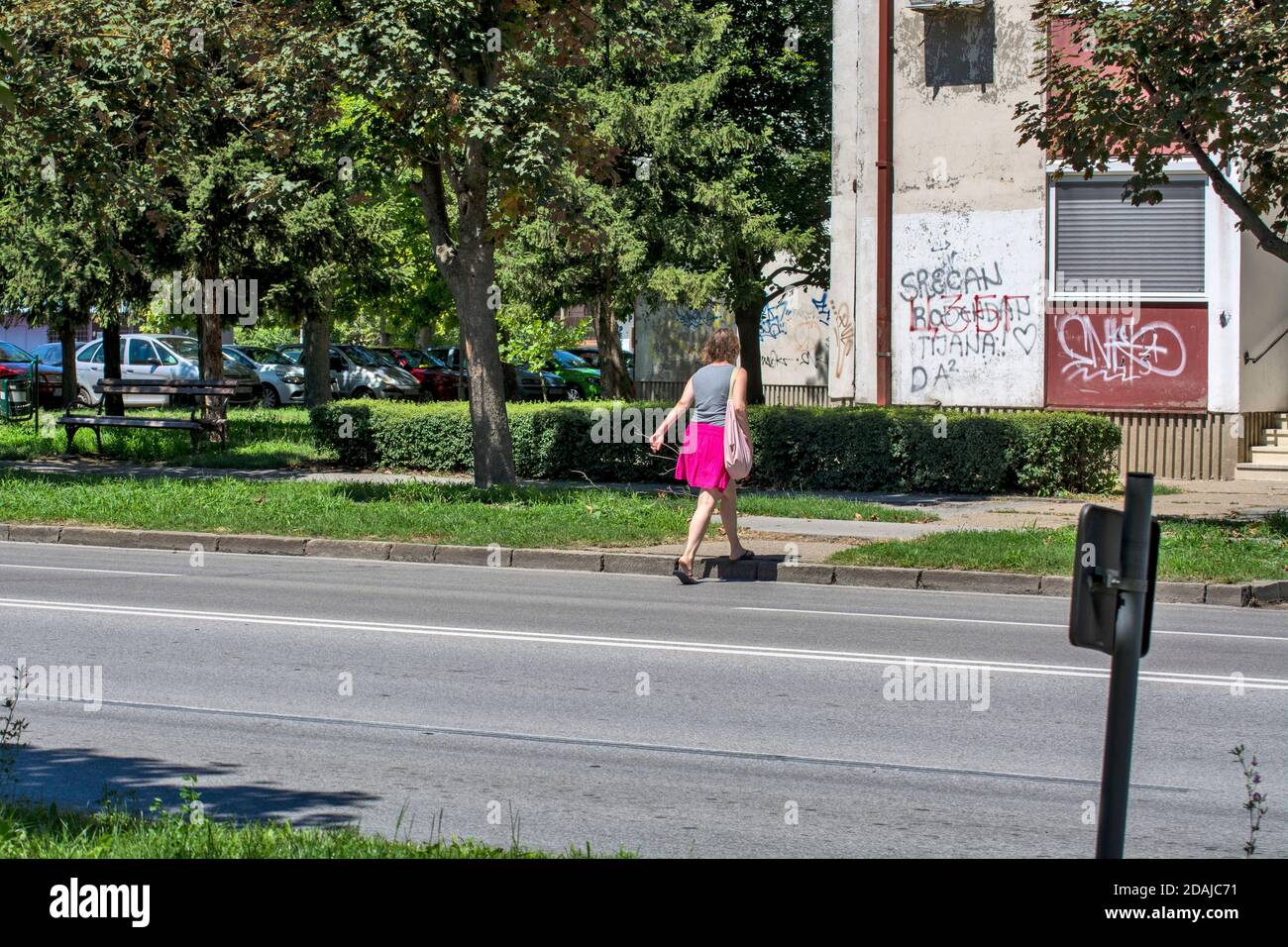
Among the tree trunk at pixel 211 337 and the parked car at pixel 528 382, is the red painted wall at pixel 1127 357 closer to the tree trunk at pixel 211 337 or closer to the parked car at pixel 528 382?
the tree trunk at pixel 211 337

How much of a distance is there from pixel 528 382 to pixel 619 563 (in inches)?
1161

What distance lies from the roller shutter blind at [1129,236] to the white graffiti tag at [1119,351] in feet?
1.85

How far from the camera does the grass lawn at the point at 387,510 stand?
14838 millimetres

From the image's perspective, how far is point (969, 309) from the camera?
21797mm

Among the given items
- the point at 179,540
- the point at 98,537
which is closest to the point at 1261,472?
the point at 179,540

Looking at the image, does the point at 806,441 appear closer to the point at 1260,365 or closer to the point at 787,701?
the point at 1260,365

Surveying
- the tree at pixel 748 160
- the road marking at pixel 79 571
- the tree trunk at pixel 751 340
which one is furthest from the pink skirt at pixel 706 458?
the tree trunk at pixel 751 340

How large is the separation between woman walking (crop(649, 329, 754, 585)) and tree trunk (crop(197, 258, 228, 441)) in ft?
43.4

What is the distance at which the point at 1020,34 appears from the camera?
21500 mm

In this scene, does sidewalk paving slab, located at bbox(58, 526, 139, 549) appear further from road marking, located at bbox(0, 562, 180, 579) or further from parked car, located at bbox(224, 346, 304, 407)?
parked car, located at bbox(224, 346, 304, 407)

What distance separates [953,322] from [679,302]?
8554 millimetres

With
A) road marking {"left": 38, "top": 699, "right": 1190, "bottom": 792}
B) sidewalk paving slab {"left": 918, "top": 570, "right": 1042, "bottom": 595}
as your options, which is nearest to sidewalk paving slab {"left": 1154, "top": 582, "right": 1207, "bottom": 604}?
sidewalk paving slab {"left": 918, "top": 570, "right": 1042, "bottom": 595}

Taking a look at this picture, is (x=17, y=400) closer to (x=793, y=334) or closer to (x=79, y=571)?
(x=79, y=571)
